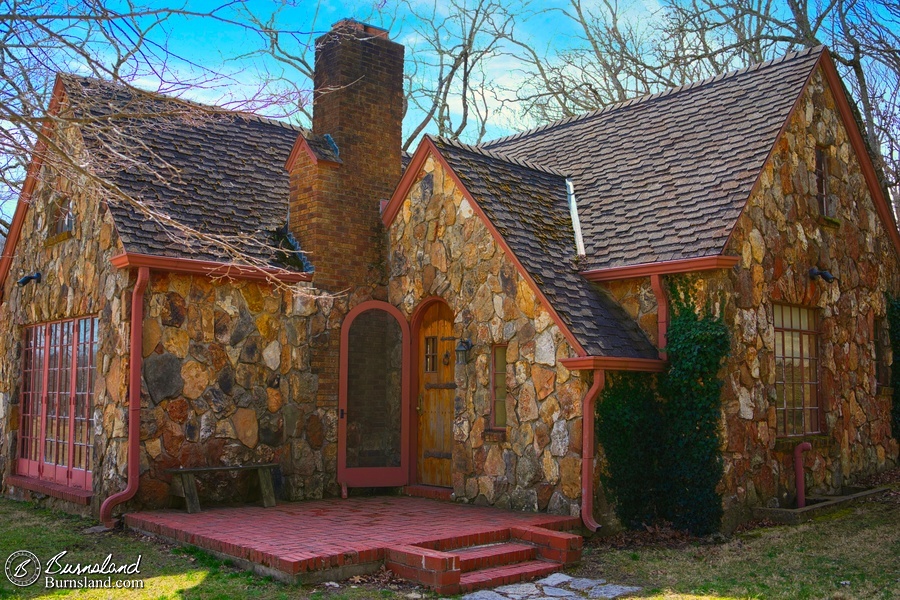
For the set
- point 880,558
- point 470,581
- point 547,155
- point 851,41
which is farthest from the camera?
point 851,41

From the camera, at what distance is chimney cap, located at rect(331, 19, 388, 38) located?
39.3ft

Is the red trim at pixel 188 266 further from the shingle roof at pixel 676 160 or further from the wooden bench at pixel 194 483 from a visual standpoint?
the shingle roof at pixel 676 160

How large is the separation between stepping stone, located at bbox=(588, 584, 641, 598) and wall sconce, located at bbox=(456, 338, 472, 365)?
3.87 m

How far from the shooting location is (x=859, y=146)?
41.7ft

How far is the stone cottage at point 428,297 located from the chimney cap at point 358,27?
41 millimetres

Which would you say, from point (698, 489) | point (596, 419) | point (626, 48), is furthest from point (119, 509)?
point (626, 48)

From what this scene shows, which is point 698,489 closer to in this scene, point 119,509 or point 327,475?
point 327,475

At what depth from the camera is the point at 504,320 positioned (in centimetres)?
1012

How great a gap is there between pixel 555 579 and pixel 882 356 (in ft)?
25.6

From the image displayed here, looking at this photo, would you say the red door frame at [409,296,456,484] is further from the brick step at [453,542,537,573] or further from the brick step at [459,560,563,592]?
the brick step at [459,560,563,592]

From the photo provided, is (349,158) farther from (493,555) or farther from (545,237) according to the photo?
(493,555)

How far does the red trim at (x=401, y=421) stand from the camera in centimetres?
1116

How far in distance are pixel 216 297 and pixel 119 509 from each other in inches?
103

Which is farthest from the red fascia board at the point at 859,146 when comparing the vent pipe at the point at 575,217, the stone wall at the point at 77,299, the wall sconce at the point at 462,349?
the stone wall at the point at 77,299
